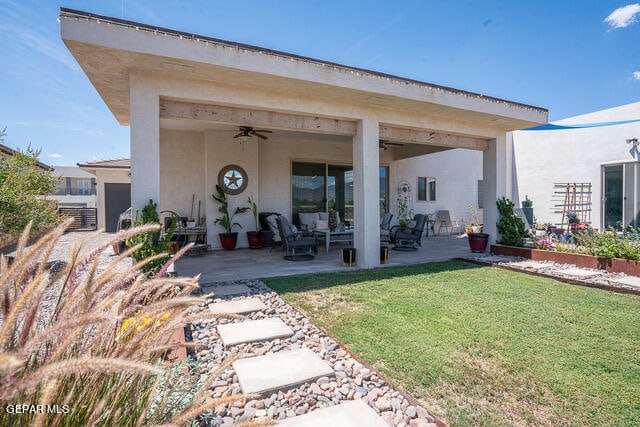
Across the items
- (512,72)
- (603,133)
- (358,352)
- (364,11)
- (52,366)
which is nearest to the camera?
(52,366)

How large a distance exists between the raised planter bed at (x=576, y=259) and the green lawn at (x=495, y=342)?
5.56 feet

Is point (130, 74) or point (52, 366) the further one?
point (130, 74)

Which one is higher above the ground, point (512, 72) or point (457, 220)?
point (512, 72)

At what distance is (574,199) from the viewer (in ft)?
36.2

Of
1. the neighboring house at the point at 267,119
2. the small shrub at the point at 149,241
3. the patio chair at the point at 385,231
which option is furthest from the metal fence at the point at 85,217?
the patio chair at the point at 385,231

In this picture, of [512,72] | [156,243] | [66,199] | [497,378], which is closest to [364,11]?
[512,72]

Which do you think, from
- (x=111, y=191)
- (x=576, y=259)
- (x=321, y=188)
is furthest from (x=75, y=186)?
(x=576, y=259)

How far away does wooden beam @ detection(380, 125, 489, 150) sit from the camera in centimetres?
Result: 733

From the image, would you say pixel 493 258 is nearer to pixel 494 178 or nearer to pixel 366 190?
pixel 494 178

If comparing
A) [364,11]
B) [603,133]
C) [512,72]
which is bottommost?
[603,133]

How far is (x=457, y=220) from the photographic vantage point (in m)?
14.0

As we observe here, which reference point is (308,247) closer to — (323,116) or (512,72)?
(323,116)

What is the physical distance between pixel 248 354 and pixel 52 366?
254 cm

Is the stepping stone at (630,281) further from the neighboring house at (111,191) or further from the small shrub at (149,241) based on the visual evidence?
the neighboring house at (111,191)
